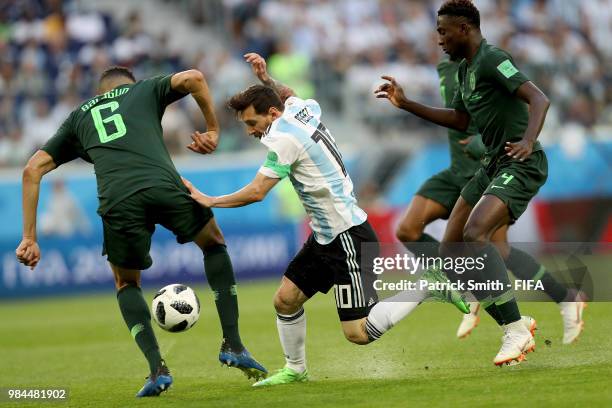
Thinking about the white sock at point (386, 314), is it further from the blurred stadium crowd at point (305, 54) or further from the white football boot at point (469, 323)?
the blurred stadium crowd at point (305, 54)

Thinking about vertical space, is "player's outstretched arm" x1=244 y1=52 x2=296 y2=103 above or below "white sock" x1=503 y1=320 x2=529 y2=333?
above

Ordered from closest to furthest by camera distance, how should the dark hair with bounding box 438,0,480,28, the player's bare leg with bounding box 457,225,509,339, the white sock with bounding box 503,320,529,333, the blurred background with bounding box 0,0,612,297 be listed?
the white sock with bounding box 503,320,529,333 < the dark hair with bounding box 438,0,480,28 < the player's bare leg with bounding box 457,225,509,339 < the blurred background with bounding box 0,0,612,297

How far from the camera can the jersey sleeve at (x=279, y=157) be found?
7.83m

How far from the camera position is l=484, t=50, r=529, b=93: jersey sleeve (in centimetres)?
804

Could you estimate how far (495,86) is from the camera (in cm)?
830

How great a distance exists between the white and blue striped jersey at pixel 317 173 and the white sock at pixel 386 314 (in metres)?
0.62

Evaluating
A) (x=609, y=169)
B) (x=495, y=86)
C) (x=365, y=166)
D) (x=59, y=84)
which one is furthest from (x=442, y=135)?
(x=495, y=86)

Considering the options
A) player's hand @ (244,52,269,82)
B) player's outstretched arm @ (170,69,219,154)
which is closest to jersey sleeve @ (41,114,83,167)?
player's outstretched arm @ (170,69,219,154)

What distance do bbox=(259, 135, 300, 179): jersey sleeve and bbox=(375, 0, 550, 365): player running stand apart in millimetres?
1424

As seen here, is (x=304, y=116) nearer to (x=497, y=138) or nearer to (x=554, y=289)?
(x=497, y=138)

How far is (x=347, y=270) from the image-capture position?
26.4 ft

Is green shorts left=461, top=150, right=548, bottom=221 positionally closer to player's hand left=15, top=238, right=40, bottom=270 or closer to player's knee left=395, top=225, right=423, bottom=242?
player's knee left=395, top=225, right=423, bottom=242

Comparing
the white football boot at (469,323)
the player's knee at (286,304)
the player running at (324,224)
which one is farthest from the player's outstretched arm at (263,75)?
the white football boot at (469,323)

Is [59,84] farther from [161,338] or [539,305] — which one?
[539,305]
